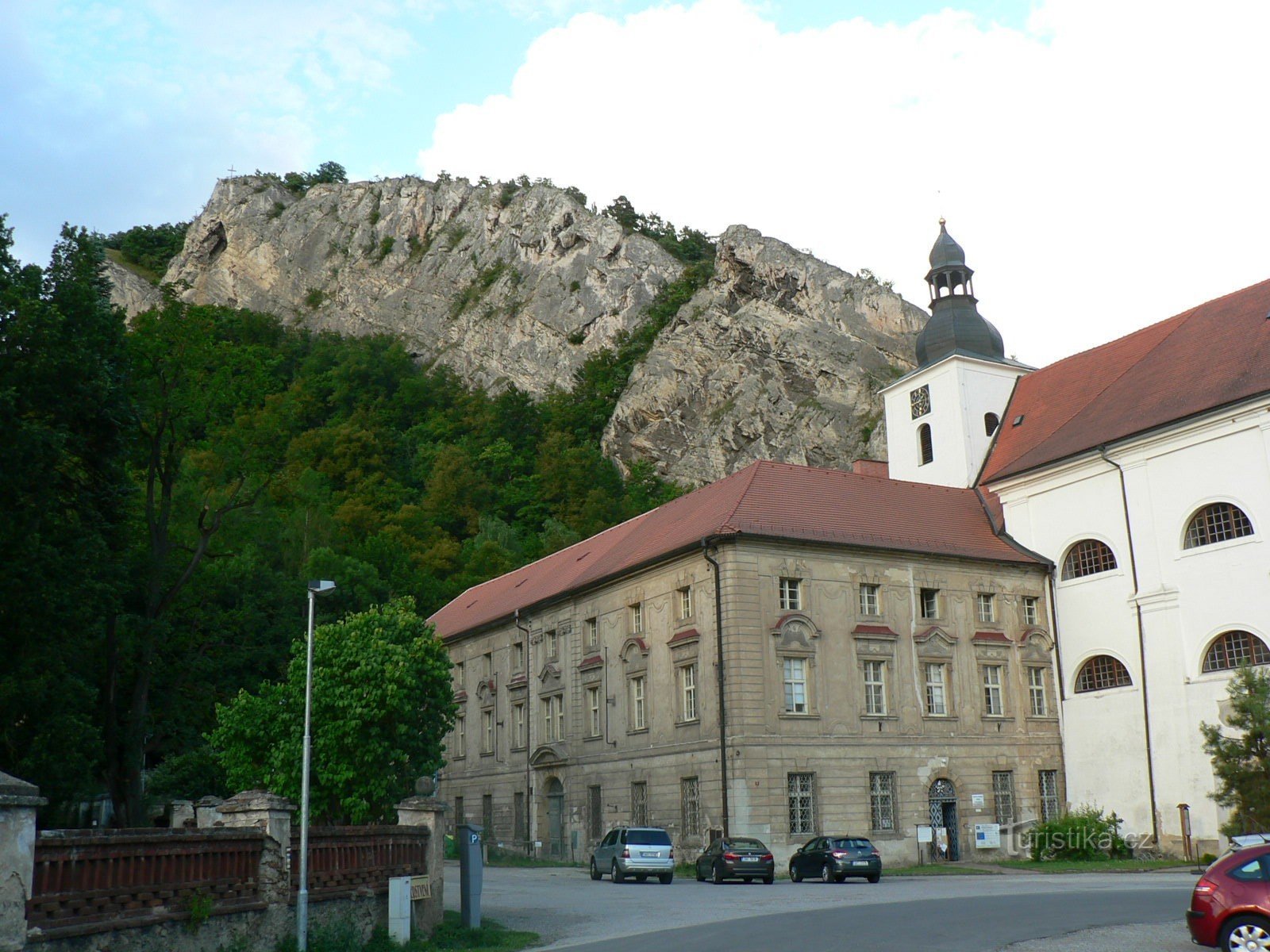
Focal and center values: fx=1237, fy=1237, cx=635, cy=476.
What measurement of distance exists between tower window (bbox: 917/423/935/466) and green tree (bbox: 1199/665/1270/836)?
2056cm

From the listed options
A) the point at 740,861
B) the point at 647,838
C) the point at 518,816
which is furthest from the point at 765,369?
the point at 740,861

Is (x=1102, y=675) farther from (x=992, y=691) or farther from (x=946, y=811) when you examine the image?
(x=946, y=811)

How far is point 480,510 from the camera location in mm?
90062

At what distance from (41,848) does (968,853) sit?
3142 cm

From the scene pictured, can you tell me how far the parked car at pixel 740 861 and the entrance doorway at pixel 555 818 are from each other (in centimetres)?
1371

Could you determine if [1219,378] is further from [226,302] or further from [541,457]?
[226,302]

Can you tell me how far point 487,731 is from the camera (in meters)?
50.3

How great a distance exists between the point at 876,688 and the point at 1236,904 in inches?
954

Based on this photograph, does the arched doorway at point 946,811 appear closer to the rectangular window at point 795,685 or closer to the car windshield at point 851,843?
the rectangular window at point 795,685

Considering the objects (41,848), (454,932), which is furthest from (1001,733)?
(41,848)

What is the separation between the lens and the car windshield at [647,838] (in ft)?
102

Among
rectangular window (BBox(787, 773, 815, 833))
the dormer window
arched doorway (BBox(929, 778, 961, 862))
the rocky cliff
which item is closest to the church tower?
the dormer window

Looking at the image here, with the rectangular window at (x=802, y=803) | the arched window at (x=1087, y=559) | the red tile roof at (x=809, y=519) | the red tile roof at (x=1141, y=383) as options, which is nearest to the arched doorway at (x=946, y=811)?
the rectangular window at (x=802, y=803)

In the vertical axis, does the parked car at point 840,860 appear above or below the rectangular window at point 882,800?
below
